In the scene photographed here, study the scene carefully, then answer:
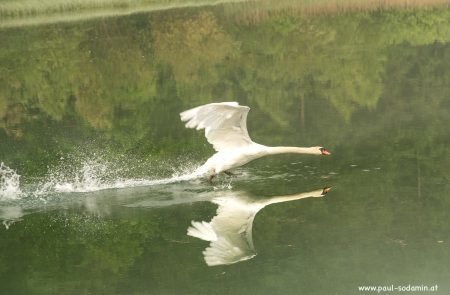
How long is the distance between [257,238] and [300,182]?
2.39 meters

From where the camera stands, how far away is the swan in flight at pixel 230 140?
39.8ft

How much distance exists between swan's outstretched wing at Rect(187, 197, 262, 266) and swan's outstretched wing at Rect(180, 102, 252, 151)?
877 millimetres

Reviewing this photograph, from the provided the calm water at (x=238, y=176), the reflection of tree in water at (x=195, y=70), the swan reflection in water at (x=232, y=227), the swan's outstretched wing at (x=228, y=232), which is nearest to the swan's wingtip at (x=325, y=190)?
the swan reflection in water at (x=232, y=227)

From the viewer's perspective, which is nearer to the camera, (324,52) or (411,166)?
(411,166)

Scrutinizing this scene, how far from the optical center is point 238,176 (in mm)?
13625

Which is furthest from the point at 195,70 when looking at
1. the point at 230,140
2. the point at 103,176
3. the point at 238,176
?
the point at 230,140

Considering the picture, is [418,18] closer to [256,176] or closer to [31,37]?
[31,37]

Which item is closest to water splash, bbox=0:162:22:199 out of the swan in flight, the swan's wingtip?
the swan in flight

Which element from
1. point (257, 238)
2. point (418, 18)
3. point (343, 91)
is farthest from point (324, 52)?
point (257, 238)

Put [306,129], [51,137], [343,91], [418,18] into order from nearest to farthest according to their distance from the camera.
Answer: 1. [306,129]
2. [51,137]
3. [343,91]
4. [418,18]

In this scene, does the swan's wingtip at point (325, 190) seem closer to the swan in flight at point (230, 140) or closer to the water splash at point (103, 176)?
the swan in flight at point (230, 140)

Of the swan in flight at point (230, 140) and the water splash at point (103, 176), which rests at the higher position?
the swan in flight at point (230, 140)

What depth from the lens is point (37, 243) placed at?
11445mm

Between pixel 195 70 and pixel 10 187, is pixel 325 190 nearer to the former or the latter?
pixel 10 187
